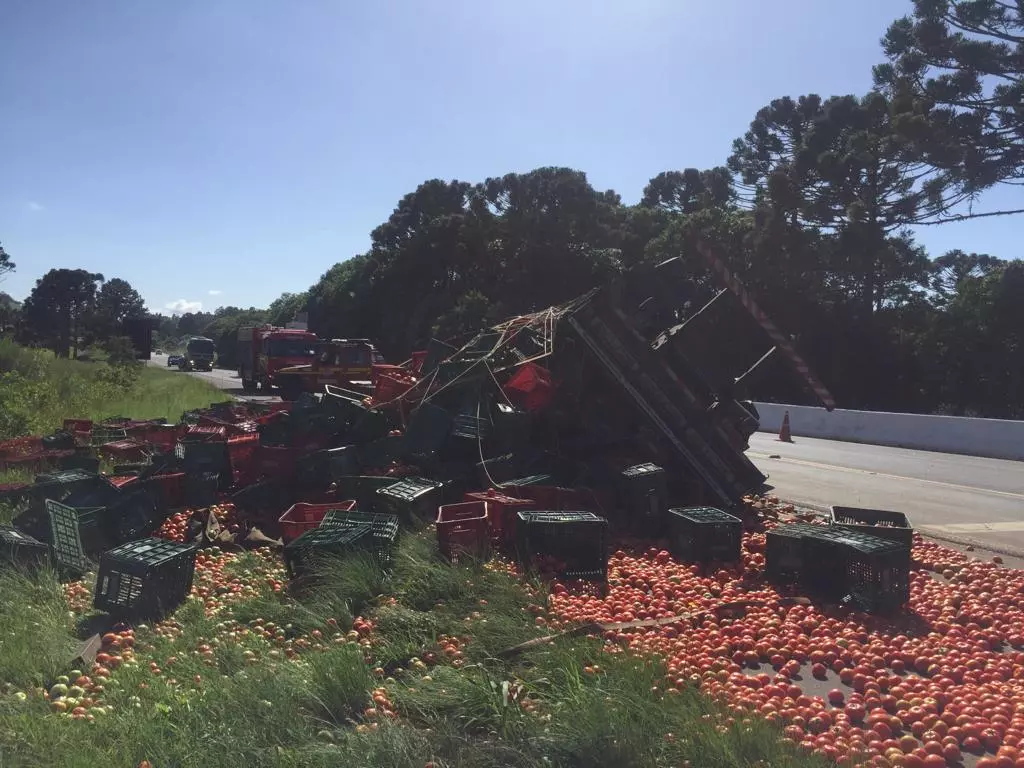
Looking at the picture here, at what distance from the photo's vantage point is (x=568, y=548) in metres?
6.27

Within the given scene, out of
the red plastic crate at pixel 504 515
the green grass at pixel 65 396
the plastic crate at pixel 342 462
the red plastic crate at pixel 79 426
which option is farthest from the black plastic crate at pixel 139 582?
the red plastic crate at pixel 79 426

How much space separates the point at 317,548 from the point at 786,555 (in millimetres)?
3659

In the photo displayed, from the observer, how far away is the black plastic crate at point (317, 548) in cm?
595

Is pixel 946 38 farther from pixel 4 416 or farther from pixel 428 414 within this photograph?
pixel 4 416

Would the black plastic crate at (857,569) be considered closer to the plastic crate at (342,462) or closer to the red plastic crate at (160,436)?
the plastic crate at (342,462)

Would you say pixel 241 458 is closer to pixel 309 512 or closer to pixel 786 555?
pixel 309 512

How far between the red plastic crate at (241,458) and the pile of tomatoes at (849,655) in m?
4.65

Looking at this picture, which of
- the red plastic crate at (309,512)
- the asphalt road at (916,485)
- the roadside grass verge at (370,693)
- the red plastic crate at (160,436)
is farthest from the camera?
the red plastic crate at (160,436)

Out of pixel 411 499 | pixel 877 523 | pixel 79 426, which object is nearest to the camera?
pixel 877 523

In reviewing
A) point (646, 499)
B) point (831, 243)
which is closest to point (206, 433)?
point (646, 499)

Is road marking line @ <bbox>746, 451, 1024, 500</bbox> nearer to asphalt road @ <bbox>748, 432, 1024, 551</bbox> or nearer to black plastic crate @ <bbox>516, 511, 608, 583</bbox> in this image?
asphalt road @ <bbox>748, 432, 1024, 551</bbox>

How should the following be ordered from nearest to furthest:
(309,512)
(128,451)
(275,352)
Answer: (309,512), (128,451), (275,352)

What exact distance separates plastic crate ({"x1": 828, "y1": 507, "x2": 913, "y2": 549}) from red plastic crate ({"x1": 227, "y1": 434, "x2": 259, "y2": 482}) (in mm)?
6340

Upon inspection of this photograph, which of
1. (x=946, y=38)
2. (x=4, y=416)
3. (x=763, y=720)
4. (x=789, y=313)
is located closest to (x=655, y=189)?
(x=789, y=313)
